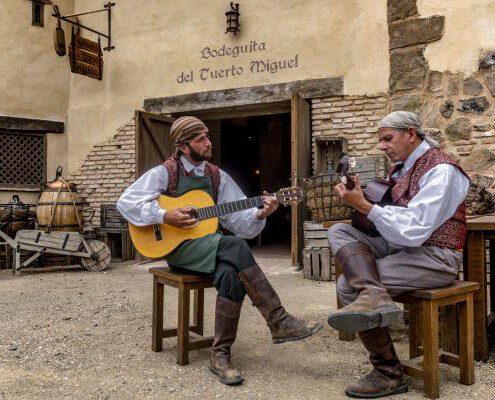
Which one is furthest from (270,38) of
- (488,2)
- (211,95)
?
(488,2)

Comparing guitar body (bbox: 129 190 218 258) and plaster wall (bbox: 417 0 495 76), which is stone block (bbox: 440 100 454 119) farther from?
guitar body (bbox: 129 190 218 258)

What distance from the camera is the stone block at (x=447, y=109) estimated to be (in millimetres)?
5809

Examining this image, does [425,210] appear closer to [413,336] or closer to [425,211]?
[425,211]

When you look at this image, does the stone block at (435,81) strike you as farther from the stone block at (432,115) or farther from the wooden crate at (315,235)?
the wooden crate at (315,235)

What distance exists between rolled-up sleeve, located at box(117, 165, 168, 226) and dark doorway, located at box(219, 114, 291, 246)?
8474 millimetres

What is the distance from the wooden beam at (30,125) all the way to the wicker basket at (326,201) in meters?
5.07

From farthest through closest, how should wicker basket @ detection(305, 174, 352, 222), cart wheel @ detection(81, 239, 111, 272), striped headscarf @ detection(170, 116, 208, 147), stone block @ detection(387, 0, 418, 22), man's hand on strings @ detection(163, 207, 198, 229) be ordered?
cart wheel @ detection(81, 239, 111, 272)
stone block @ detection(387, 0, 418, 22)
wicker basket @ detection(305, 174, 352, 222)
striped headscarf @ detection(170, 116, 208, 147)
man's hand on strings @ detection(163, 207, 198, 229)

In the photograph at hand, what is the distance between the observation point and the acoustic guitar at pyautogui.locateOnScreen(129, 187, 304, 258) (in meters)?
2.91

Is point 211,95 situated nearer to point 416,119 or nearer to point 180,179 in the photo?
point 180,179

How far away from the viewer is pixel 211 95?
743 centimetres

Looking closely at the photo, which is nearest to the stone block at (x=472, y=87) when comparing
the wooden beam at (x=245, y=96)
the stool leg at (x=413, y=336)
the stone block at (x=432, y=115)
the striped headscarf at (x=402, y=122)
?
the stone block at (x=432, y=115)

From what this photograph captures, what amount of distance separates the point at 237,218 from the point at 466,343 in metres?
1.47

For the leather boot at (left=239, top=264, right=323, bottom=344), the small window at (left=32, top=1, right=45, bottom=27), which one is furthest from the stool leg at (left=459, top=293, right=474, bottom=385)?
the small window at (left=32, top=1, right=45, bottom=27)

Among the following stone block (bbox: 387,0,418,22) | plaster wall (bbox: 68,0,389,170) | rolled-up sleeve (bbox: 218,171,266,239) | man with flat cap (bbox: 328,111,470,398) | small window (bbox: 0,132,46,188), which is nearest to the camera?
man with flat cap (bbox: 328,111,470,398)
